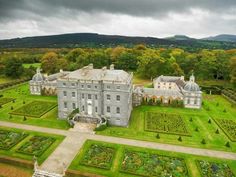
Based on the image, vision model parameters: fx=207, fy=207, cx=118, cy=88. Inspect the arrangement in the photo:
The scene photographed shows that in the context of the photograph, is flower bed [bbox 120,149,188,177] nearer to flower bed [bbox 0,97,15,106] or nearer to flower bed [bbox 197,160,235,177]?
flower bed [bbox 197,160,235,177]

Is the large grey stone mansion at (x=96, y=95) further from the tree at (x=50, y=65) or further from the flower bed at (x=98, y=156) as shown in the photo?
the tree at (x=50, y=65)

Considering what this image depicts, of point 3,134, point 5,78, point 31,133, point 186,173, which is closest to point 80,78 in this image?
point 31,133

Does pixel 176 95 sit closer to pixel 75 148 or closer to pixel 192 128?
pixel 192 128

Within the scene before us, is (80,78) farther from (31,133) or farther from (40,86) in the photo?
(40,86)

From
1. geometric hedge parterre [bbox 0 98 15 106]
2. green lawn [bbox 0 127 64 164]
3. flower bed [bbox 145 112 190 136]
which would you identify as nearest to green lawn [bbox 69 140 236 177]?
green lawn [bbox 0 127 64 164]

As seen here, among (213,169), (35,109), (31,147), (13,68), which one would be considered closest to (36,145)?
(31,147)

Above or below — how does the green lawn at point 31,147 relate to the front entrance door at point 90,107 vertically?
below

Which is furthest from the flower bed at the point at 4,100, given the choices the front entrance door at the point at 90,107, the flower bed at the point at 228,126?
the flower bed at the point at 228,126
